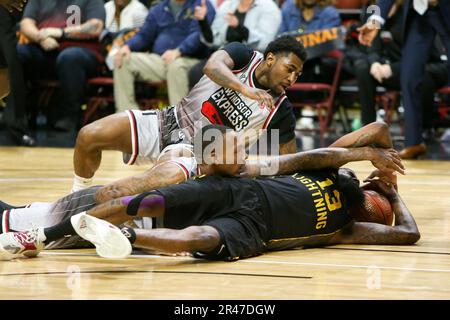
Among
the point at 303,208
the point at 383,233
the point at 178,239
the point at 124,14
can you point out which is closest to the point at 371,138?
the point at 383,233

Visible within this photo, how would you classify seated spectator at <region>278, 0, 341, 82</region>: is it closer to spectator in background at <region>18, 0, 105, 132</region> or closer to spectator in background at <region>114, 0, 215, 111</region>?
spectator in background at <region>114, 0, 215, 111</region>

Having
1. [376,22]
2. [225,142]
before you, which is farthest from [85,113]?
[225,142]

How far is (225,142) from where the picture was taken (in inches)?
202

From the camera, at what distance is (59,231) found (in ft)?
15.8

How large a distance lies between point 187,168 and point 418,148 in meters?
4.67

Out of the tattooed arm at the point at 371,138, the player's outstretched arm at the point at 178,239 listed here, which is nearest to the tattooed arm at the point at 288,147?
the tattooed arm at the point at 371,138

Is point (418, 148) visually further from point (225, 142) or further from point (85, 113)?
point (225, 142)

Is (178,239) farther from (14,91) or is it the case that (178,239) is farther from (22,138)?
(14,91)

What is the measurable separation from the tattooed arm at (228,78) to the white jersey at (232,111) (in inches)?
5.4

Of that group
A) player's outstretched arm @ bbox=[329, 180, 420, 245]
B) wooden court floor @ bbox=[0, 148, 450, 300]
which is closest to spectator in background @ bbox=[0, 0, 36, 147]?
wooden court floor @ bbox=[0, 148, 450, 300]

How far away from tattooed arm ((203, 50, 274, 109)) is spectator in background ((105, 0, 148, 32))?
5.60 metres

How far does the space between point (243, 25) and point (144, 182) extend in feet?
18.3

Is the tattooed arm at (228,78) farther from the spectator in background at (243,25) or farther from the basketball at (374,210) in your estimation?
the spectator in background at (243,25)

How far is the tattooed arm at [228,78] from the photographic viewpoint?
5.85m
